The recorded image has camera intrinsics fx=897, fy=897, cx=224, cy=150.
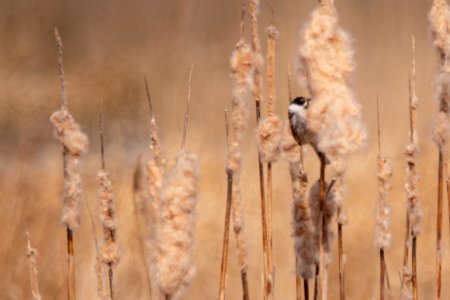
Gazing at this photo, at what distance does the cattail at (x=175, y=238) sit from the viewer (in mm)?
1062

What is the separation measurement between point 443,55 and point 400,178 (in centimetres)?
185

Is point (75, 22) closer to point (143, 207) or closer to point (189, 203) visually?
point (143, 207)

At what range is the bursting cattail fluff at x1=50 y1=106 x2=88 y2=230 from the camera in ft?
4.01

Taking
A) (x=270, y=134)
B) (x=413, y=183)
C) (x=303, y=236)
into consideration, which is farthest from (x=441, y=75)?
(x=303, y=236)

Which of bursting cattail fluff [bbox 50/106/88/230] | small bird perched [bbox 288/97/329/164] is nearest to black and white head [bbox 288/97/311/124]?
small bird perched [bbox 288/97/329/164]

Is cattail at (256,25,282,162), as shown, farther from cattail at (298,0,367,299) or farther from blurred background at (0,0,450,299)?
blurred background at (0,0,450,299)

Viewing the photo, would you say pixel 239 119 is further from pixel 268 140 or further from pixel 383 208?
pixel 383 208

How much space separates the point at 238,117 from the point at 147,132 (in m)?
1.73

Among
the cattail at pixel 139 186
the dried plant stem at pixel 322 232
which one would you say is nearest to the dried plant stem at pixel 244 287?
the dried plant stem at pixel 322 232

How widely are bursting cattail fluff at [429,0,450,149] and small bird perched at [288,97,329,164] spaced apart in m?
0.31

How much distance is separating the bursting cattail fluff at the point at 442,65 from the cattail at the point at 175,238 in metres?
0.48

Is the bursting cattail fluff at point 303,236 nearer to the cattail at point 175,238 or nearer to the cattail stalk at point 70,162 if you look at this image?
the cattail at point 175,238

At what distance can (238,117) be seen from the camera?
4.36ft

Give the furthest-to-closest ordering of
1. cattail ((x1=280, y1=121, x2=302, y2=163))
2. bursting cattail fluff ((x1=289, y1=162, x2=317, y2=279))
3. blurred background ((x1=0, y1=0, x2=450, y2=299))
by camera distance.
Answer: blurred background ((x1=0, y1=0, x2=450, y2=299)), cattail ((x1=280, y1=121, x2=302, y2=163)), bursting cattail fluff ((x1=289, y1=162, x2=317, y2=279))
